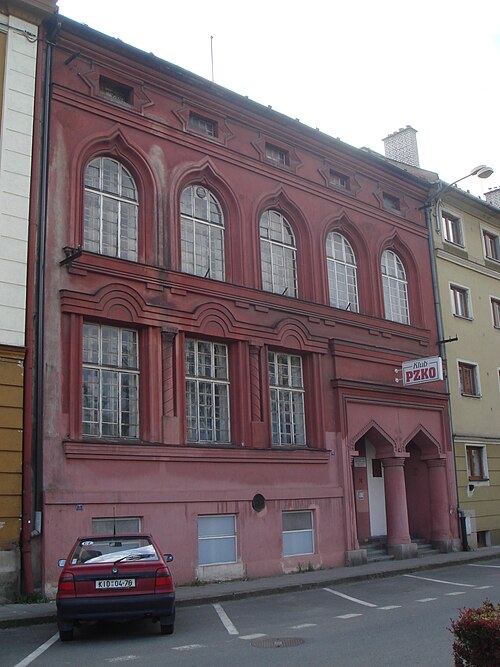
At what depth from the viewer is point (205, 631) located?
36.1ft

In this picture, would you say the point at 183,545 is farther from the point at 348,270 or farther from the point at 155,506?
the point at 348,270

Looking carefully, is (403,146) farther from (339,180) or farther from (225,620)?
(225,620)

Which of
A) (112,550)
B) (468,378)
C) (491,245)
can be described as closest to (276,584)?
(112,550)

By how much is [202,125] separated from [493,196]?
18913 mm

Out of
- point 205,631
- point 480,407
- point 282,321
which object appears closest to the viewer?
point 205,631

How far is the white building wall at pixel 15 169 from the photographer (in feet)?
47.3

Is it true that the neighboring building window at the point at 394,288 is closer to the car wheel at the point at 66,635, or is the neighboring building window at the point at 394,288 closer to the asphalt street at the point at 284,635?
the asphalt street at the point at 284,635

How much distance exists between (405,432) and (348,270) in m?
5.05

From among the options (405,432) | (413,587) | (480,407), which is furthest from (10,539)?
(480,407)

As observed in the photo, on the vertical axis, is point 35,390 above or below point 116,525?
above

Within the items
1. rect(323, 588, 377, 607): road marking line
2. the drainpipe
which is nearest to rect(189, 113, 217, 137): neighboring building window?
the drainpipe

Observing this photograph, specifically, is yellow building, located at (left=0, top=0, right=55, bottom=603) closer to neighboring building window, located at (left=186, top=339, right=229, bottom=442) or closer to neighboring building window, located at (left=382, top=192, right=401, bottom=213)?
neighboring building window, located at (left=186, top=339, right=229, bottom=442)

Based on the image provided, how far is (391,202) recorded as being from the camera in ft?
81.5

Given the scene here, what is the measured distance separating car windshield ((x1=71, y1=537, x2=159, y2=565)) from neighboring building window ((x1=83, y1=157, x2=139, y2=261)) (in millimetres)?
7338
